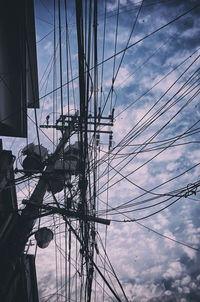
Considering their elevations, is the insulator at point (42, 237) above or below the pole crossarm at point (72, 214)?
below

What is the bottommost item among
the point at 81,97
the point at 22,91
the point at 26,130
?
the point at 81,97

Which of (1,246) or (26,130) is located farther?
(26,130)

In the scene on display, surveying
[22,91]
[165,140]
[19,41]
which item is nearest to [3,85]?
[22,91]

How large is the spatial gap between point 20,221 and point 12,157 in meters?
2.24

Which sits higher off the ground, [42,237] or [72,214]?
[72,214]

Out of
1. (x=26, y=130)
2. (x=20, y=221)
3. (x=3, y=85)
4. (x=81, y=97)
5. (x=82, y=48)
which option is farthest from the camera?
(x=26, y=130)

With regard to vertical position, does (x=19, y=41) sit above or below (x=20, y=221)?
above

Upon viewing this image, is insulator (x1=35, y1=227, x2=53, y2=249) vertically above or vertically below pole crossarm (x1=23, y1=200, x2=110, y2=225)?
below

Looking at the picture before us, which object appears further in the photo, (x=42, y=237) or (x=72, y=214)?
(x=42, y=237)

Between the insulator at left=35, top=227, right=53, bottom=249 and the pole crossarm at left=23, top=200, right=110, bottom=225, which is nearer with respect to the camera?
the pole crossarm at left=23, top=200, right=110, bottom=225

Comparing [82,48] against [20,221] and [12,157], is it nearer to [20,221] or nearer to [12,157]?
[20,221]

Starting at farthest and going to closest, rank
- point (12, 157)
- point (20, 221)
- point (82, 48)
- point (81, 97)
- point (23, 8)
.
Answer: point (12, 157)
point (23, 8)
point (20, 221)
point (81, 97)
point (82, 48)

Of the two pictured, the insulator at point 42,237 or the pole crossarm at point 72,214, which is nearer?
the pole crossarm at point 72,214

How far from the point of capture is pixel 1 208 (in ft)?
18.6
